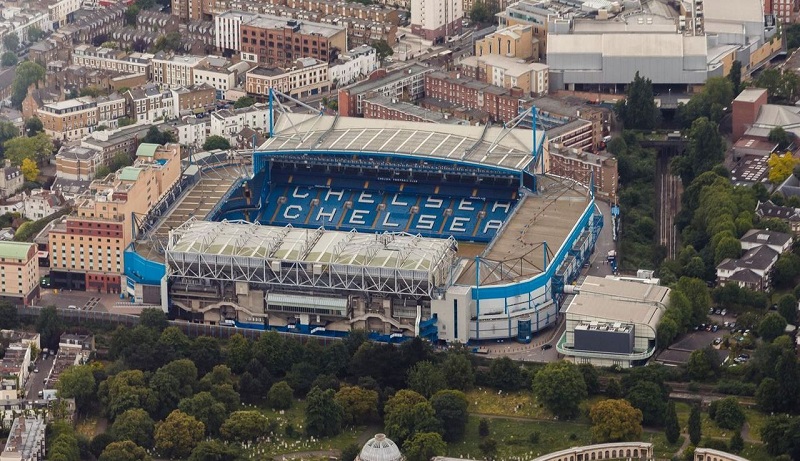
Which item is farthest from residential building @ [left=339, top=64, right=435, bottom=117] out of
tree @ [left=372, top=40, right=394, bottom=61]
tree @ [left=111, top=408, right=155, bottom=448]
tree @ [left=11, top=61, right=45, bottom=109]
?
tree @ [left=111, top=408, right=155, bottom=448]

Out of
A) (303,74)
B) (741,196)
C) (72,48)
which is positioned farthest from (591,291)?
(72,48)

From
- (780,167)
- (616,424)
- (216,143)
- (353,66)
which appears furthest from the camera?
(353,66)

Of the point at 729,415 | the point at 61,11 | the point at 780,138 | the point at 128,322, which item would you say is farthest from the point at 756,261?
the point at 61,11

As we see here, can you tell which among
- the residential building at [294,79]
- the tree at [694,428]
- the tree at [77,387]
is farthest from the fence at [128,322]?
the residential building at [294,79]

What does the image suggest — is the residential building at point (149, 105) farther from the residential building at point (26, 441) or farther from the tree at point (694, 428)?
the tree at point (694, 428)

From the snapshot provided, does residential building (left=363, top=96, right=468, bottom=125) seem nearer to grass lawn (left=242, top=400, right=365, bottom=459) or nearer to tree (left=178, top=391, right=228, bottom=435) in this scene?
grass lawn (left=242, top=400, right=365, bottom=459)

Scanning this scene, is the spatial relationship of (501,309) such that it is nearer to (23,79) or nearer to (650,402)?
(650,402)
